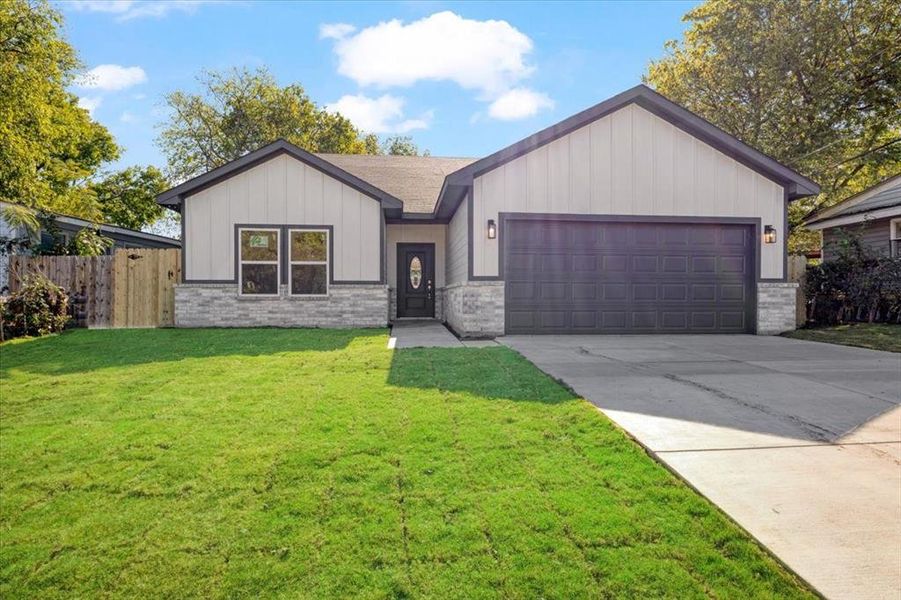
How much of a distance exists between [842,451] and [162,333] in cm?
1056

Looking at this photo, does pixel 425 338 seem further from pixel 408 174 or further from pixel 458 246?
A: pixel 408 174

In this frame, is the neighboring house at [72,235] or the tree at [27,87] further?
the tree at [27,87]

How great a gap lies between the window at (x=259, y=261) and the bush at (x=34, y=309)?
133 inches

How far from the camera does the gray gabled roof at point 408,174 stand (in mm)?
13950

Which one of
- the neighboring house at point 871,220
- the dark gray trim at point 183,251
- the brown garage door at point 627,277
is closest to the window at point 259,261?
the dark gray trim at point 183,251

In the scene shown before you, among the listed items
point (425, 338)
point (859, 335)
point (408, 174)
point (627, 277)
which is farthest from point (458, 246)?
point (859, 335)

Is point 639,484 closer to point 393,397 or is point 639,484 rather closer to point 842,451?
point 842,451

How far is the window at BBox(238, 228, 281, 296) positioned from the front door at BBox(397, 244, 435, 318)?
3.82 meters

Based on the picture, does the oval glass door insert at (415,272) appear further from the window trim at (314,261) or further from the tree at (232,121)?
the tree at (232,121)

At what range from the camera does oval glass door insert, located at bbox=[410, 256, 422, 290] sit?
47.1 ft

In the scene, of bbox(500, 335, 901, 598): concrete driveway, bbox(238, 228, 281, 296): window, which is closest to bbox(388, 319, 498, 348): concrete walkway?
bbox(500, 335, 901, 598): concrete driveway

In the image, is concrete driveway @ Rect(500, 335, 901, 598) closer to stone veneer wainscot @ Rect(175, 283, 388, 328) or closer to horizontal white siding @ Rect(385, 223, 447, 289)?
stone veneer wainscot @ Rect(175, 283, 388, 328)

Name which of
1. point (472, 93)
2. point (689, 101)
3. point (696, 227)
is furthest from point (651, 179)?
point (472, 93)

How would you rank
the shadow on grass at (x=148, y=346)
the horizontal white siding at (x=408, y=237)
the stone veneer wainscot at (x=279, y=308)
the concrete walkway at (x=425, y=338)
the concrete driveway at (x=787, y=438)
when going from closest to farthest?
the concrete driveway at (x=787, y=438), the shadow on grass at (x=148, y=346), the concrete walkway at (x=425, y=338), the stone veneer wainscot at (x=279, y=308), the horizontal white siding at (x=408, y=237)
